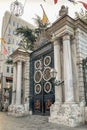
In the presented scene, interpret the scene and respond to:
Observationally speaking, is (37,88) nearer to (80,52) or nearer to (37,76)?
(37,76)

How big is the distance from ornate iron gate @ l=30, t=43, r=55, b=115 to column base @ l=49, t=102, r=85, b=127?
94.0 inches

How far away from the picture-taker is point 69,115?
864cm

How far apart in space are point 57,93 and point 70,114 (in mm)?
2010

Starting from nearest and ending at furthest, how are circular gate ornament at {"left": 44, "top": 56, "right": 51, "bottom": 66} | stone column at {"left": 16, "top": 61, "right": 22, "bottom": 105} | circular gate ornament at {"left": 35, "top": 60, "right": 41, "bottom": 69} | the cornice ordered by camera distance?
the cornice, circular gate ornament at {"left": 44, "top": 56, "right": 51, "bottom": 66}, circular gate ornament at {"left": 35, "top": 60, "right": 41, "bottom": 69}, stone column at {"left": 16, "top": 61, "right": 22, "bottom": 105}

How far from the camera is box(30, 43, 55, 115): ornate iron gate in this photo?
1234 centimetres

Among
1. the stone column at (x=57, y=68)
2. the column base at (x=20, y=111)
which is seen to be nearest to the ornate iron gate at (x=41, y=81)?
the column base at (x=20, y=111)

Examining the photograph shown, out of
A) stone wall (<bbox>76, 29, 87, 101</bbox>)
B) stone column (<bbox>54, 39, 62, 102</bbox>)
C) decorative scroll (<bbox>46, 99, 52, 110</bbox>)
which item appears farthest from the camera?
decorative scroll (<bbox>46, 99, 52, 110</bbox>)

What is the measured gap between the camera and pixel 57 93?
1041 cm

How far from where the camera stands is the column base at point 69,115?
8.55 meters

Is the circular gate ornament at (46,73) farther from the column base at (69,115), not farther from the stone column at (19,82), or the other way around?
the column base at (69,115)

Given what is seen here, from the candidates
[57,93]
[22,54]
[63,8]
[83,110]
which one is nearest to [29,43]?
[22,54]

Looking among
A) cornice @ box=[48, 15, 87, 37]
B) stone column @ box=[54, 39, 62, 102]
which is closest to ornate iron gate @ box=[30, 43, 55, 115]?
stone column @ box=[54, 39, 62, 102]

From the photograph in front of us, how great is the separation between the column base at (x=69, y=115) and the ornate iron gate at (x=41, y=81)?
239 cm

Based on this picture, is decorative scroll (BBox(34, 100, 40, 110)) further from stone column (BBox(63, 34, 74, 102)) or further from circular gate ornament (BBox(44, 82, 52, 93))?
stone column (BBox(63, 34, 74, 102))
